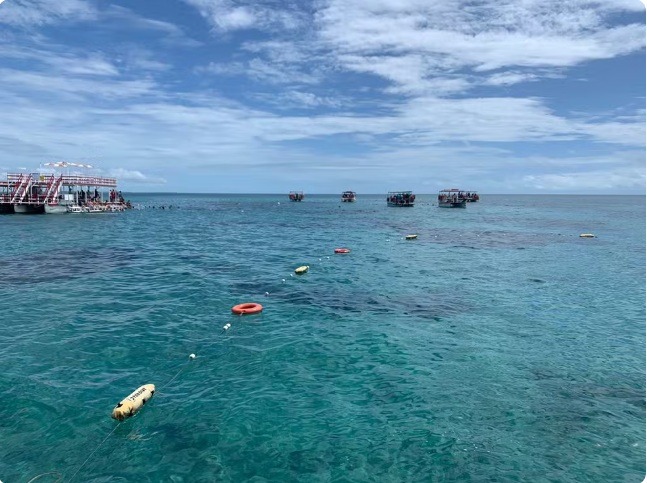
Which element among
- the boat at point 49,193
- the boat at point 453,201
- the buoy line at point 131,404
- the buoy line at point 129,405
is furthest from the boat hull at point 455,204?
the buoy line at point 131,404

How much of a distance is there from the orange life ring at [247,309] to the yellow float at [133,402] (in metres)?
9.03

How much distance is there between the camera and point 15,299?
2541 centimetres

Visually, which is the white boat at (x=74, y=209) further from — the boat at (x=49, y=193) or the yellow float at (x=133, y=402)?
the yellow float at (x=133, y=402)

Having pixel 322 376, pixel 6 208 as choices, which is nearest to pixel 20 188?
pixel 6 208

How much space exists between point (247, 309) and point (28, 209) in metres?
88.7

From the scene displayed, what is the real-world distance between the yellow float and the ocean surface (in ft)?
0.91

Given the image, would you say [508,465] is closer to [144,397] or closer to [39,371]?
[144,397]

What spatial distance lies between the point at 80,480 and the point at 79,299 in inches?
692

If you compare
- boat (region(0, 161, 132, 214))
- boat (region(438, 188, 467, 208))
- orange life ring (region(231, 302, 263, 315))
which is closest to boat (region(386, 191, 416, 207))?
boat (region(438, 188, 467, 208))

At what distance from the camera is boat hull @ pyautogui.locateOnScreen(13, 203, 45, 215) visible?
89312 mm

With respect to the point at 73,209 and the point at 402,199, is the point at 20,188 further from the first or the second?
the point at 402,199

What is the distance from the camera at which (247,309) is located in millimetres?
23641

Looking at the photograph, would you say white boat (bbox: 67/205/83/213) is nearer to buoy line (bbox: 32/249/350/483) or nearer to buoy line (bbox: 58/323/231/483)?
buoy line (bbox: 32/249/350/483)

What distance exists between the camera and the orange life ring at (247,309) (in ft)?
77.0
